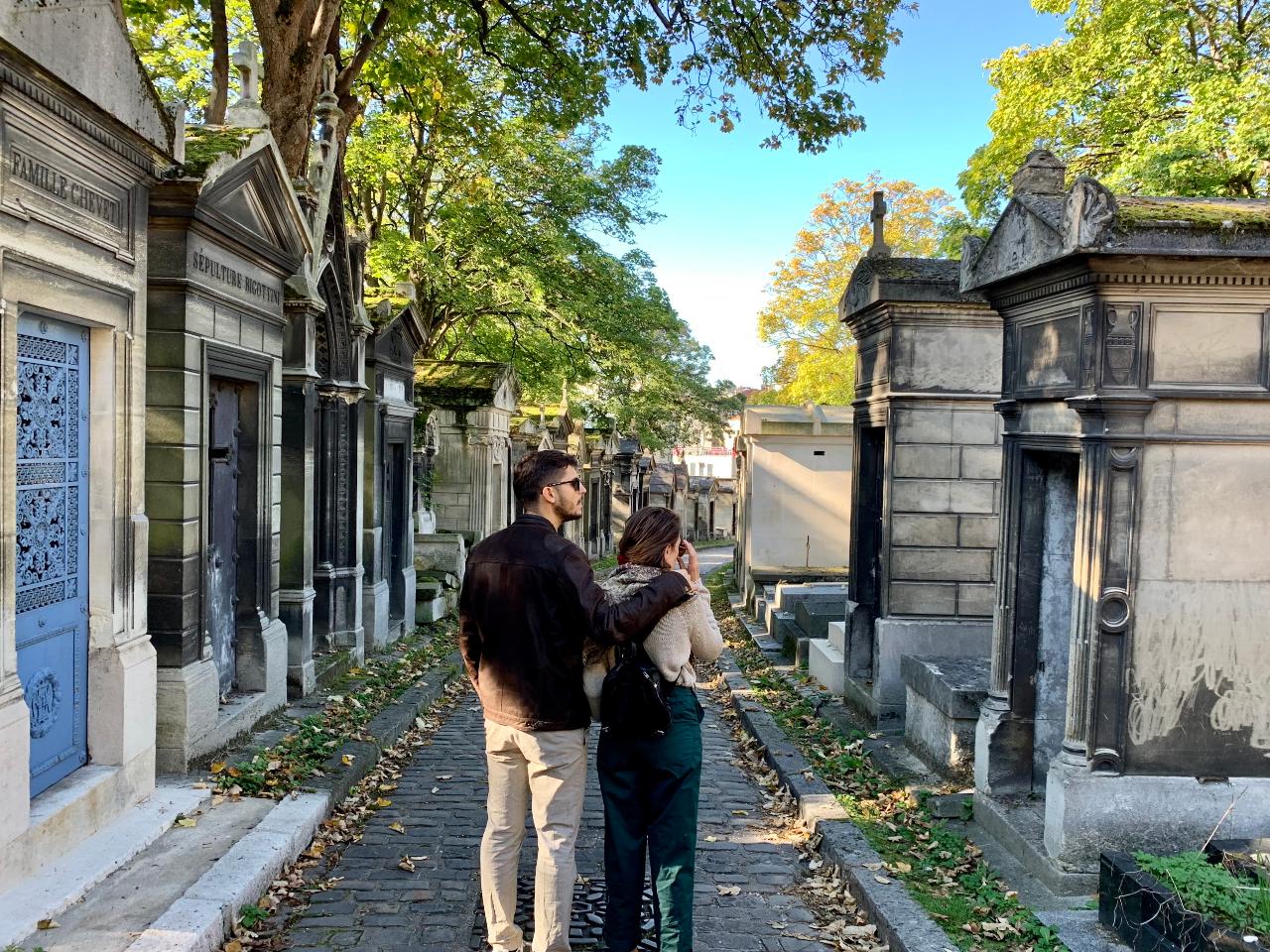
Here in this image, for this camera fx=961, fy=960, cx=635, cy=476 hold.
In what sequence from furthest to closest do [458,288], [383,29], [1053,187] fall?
[458,288] → [383,29] → [1053,187]

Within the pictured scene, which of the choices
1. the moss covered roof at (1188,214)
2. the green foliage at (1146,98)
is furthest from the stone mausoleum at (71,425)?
the green foliage at (1146,98)

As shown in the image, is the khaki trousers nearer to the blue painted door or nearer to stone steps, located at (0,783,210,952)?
stone steps, located at (0,783,210,952)

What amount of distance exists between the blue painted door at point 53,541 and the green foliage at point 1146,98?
1335 cm

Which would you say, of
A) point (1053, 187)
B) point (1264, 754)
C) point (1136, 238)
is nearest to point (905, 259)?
point (1053, 187)

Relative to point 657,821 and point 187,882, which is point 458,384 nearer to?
point 187,882

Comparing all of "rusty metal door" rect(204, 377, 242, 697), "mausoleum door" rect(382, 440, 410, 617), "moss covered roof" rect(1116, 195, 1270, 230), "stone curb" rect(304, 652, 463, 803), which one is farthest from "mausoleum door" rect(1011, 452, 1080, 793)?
"mausoleum door" rect(382, 440, 410, 617)

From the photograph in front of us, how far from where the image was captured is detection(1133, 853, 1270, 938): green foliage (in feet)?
11.7

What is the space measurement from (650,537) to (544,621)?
51 cm

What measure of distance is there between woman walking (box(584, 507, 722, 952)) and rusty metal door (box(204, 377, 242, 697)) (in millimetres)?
3830

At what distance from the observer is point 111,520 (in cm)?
476

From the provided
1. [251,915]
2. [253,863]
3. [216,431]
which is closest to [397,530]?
[216,431]

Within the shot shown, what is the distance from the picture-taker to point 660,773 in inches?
142

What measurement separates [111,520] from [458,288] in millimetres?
13276

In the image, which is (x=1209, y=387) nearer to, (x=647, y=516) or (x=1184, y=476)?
(x=1184, y=476)
